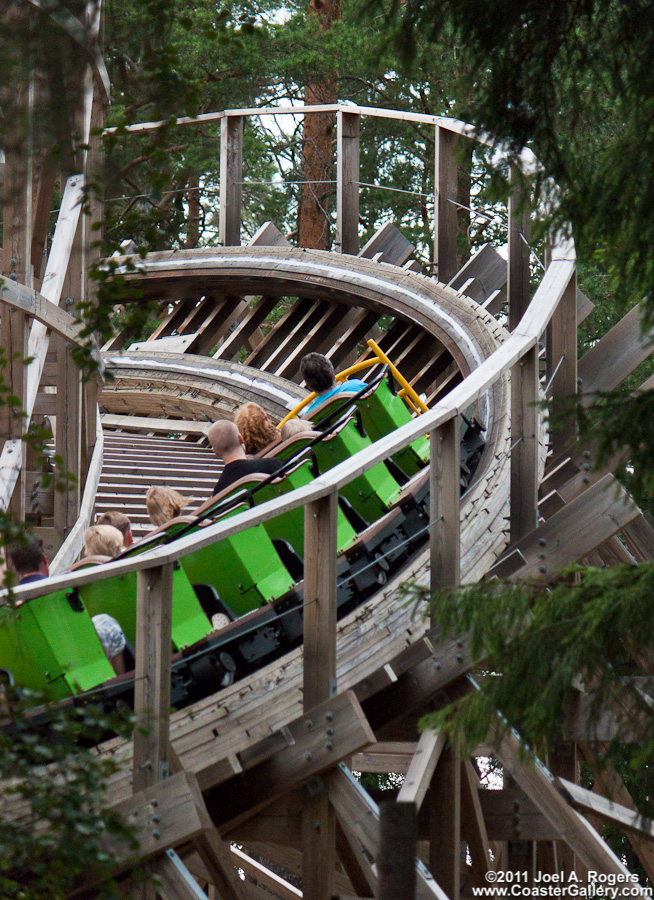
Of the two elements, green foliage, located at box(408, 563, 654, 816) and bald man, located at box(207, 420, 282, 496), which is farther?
bald man, located at box(207, 420, 282, 496)

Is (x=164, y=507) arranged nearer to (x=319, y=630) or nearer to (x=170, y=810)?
(x=319, y=630)

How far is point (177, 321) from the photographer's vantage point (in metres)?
12.3

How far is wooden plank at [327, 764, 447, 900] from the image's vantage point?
421 cm

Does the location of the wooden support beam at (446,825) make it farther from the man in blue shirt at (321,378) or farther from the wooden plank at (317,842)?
the man in blue shirt at (321,378)

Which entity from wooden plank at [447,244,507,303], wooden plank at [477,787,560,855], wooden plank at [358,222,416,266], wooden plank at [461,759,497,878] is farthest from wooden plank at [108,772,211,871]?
wooden plank at [358,222,416,266]

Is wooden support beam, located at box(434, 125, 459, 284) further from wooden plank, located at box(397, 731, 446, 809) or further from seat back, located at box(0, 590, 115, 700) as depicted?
seat back, located at box(0, 590, 115, 700)

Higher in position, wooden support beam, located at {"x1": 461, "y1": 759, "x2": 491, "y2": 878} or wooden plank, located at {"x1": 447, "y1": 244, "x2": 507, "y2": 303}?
wooden plank, located at {"x1": 447, "y1": 244, "x2": 507, "y2": 303}

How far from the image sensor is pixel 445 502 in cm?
467

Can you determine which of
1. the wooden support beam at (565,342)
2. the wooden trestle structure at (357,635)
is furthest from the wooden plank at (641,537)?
the wooden support beam at (565,342)

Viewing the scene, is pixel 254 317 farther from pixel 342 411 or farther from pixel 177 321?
pixel 342 411

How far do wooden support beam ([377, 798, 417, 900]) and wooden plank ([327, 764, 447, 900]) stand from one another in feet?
4.75

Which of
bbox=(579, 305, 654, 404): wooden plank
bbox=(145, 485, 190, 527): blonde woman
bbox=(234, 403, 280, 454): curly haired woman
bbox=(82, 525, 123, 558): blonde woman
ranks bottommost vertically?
bbox=(579, 305, 654, 404): wooden plank

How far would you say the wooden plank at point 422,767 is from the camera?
4.16 metres

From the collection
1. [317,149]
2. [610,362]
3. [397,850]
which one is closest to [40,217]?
Result: [610,362]
